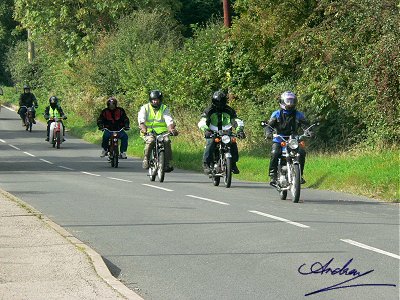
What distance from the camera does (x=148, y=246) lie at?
1258 centimetres

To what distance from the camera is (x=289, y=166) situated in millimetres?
18719

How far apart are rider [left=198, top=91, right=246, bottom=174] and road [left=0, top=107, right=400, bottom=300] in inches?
28.6

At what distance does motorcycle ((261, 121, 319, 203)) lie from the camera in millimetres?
18297

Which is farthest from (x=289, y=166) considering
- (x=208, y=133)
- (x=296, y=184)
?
(x=208, y=133)

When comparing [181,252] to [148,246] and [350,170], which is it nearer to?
[148,246]

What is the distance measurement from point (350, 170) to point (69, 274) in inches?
530

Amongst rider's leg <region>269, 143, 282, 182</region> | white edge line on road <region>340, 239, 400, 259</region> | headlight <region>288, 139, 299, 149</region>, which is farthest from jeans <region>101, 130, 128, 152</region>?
white edge line on road <region>340, 239, 400, 259</region>

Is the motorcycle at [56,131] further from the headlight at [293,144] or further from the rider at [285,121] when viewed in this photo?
the headlight at [293,144]

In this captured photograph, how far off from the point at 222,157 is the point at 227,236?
29.9ft

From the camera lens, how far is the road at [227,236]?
32.6 feet

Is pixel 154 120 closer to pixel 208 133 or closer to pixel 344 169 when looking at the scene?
pixel 208 133

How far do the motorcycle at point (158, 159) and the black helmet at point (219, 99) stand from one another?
5.79ft

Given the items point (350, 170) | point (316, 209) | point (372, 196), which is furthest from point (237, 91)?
point (316, 209)
